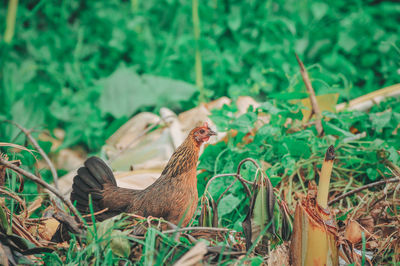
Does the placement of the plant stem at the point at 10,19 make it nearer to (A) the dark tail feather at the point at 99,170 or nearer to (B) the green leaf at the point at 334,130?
(A) the dark tail feather at the point at 99,170

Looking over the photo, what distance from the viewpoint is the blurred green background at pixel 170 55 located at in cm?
285

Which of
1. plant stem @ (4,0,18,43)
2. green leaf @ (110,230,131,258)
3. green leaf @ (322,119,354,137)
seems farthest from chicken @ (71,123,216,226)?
plant stem @ (4,0,18,43)

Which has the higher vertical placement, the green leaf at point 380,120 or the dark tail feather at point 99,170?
the green leaf at point 380,120

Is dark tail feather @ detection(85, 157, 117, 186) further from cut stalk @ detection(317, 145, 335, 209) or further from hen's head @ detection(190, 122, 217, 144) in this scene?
cut stalk @ detection(317, 145, 335, 209)

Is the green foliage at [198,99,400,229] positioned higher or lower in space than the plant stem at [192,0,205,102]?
lower

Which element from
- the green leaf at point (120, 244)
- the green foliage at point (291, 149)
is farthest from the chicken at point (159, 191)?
the green foliage at point (291, 149)

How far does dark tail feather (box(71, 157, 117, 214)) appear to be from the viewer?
1438 millimetres

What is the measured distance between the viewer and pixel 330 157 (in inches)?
46.7

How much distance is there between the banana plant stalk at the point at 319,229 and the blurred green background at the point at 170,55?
150cm

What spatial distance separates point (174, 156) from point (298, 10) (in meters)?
2.14

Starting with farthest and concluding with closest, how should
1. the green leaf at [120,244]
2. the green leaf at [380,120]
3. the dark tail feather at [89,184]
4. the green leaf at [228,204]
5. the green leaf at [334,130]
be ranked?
the green leaf at [380,120] → the green leaf at [334,130] → the green leaf at [228,204] → the dark tail feather at [89,184] → the green leaf at [120,244]

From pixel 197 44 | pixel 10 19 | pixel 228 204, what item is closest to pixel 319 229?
pixel 228 204

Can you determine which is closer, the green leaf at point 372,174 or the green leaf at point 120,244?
the green leaf at point 120,244

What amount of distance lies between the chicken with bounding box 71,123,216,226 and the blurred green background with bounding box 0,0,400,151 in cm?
135
